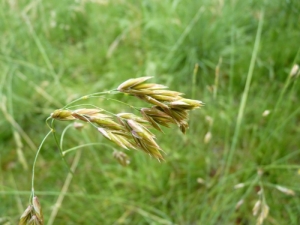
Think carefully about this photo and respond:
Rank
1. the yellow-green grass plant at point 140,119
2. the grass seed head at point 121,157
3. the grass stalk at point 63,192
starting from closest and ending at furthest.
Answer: the yellow-green grass plant at point 140,119, the grass seed head at point 121,157, the grass stalk at point 63,192

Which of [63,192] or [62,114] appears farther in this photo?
[63,192]

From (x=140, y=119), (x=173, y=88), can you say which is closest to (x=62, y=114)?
(x=140, y=119)

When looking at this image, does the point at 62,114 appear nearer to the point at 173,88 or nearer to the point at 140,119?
the point at 140,119

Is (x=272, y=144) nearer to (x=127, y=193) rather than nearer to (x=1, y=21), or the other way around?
(x=127, y=193)

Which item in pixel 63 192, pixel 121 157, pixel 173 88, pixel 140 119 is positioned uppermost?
pixel 140 119

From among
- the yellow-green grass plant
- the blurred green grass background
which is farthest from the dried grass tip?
the blurred green grass background

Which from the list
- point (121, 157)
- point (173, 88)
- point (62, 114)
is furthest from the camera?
point (173, 88)

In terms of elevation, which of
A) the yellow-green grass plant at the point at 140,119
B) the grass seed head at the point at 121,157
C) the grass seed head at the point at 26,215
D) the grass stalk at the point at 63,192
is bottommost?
the grass stalk at the point at 63,192

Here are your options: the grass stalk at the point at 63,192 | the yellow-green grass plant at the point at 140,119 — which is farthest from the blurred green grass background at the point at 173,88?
the yellow-green grass plant at the point at 140,119

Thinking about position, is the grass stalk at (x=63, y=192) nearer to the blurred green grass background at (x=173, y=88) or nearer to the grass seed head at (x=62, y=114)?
the blurred green grass background at (x=173, y=88)

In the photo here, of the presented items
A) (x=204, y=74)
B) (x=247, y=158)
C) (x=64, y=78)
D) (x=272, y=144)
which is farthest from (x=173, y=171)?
(x=64, y=78)
